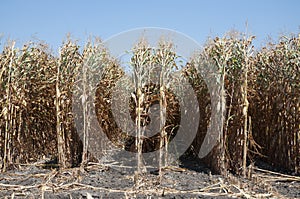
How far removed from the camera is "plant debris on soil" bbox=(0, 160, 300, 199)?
183 inches

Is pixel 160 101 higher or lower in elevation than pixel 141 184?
higher

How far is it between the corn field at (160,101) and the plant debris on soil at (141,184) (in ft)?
0.95

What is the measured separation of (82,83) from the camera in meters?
5.99

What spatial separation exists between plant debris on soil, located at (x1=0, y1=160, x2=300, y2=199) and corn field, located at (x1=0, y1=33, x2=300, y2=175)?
11.4 inches

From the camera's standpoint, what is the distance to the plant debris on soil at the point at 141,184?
15.3ft

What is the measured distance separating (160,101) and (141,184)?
4.09 feet

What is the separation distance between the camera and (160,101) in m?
5.56

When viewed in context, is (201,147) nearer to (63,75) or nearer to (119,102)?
(119,102)

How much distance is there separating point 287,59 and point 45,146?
4.77 meters

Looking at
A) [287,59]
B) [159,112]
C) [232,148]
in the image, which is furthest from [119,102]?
[287,59]

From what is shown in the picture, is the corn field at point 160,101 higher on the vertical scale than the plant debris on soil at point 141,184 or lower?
higher

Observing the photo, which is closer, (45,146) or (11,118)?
(11,118)

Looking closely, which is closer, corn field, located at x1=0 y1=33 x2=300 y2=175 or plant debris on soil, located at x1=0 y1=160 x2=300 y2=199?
plant debris on soil, located at x1=0 y1=160 x2=300 y2=199

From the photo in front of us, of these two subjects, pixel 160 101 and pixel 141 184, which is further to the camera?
pixel 160 101
